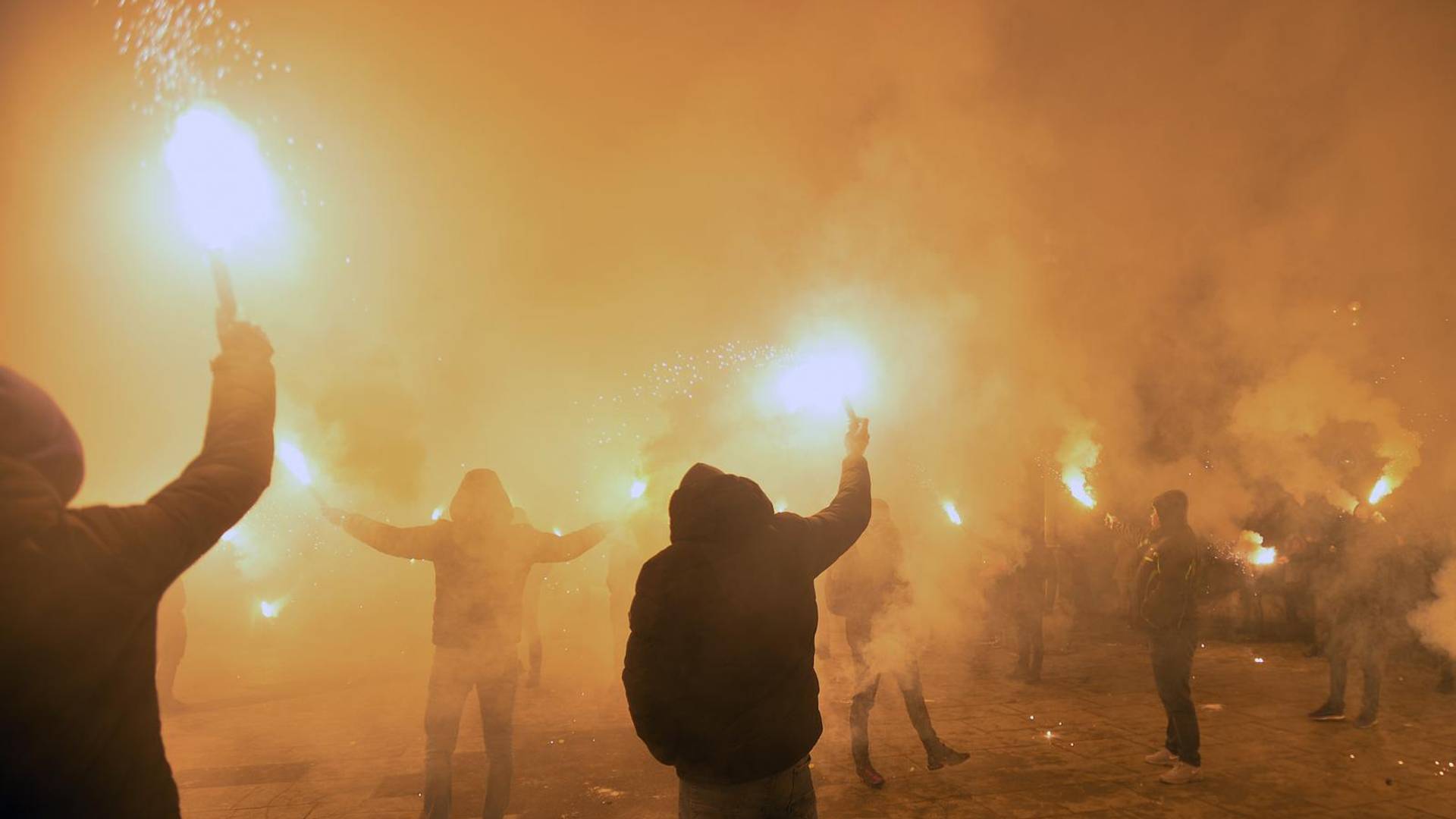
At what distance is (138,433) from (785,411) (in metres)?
12.5

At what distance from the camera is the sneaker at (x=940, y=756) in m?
5.57

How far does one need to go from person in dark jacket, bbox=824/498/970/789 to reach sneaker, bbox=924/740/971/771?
1.1 inches

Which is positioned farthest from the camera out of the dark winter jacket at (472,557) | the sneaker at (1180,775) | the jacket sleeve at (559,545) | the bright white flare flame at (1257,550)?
the bright white flare flame at (1257,550)

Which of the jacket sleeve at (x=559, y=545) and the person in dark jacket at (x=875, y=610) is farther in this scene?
the person in dark jacket at (x=875, y=610)

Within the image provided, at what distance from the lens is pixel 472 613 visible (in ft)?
15.2

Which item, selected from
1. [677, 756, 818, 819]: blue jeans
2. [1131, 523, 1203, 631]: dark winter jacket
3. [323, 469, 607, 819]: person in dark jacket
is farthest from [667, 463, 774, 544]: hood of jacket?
[1131, 523, 1203, 631]: dark winter jacket

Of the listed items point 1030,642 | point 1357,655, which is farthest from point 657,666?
point 1030,642

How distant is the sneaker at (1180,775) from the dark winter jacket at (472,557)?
166 inches

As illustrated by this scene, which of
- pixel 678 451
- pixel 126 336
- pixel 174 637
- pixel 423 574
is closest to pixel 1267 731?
pixel 678 451

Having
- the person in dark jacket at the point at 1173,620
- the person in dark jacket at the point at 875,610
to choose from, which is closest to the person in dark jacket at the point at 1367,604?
the person in dark jacket at the point at 1173,620

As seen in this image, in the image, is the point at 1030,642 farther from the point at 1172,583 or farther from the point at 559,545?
the point at 559,545

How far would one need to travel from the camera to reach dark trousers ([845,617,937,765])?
5562 mm

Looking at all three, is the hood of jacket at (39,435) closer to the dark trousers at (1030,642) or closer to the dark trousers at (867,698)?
the dark trousers at (867,698)

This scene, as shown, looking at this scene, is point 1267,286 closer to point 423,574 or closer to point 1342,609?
point 1342,609
